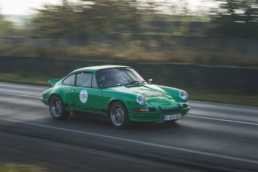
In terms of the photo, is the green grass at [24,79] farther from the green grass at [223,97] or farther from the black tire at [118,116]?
the black tire at [118,116]

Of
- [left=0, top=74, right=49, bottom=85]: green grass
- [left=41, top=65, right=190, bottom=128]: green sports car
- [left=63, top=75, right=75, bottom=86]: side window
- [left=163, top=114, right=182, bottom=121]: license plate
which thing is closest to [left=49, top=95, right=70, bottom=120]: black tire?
[left=41, top=65, right=190, bottom=128]: green sports car

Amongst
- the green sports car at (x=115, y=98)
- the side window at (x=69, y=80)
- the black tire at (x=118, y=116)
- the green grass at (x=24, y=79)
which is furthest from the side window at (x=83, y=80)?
the green grass at (x=24, y=79)

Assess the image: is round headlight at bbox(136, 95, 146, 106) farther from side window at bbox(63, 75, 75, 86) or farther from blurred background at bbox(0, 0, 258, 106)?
blurred background at bbox(0, 0, 258, 106)

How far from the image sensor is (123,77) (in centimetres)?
1107

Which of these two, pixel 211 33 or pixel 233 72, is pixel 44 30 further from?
pixel 233 72

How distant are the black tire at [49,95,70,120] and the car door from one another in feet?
1.53

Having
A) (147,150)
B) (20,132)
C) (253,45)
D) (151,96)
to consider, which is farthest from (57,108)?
(253,45)

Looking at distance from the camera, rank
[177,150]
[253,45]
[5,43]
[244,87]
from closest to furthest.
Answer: [177,150] < [244,87] < [253,45] < [5,43]

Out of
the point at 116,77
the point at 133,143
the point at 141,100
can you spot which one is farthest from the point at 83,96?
the point at 133,143

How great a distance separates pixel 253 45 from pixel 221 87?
496cm

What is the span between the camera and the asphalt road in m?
7.11

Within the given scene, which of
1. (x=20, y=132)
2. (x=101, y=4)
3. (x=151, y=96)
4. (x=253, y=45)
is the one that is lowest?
(x=20, y=132)

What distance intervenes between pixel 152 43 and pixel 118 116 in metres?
19.8

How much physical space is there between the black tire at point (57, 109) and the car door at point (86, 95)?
0.47m
